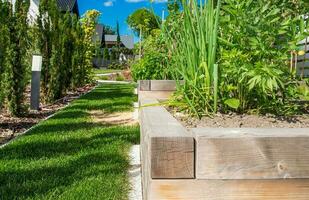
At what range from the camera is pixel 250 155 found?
174cm

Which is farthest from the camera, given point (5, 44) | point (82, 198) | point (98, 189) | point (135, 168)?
point (5, 44)

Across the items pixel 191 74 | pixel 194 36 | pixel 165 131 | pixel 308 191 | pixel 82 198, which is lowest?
pixel 82 198

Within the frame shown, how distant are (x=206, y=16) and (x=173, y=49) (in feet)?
2.28

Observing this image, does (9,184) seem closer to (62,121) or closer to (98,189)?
(98,189)

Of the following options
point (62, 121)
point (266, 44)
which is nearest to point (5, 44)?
point (62, 121)

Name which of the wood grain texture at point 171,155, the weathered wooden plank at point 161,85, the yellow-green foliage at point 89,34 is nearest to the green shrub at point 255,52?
the wood grain texture at point 171,155

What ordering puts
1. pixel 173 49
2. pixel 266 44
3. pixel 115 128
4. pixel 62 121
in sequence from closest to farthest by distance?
1. pixel 266 44
2. pixel 173 49
3. pixel 115 128
4. pixel 62 121

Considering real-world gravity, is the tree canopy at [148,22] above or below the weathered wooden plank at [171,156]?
above

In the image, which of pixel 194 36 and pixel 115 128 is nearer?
pixel 194 36

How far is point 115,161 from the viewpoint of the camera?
13.7 ft

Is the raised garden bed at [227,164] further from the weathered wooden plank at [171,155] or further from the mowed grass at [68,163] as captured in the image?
the mowed grass at [68,163]

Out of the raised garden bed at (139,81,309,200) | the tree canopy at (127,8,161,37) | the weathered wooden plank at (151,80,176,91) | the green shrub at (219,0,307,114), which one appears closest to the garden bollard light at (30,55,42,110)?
the tree canopy at (127,8,161,37)

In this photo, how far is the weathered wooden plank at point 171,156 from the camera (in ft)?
5.50

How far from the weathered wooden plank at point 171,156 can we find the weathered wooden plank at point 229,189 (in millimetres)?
41
